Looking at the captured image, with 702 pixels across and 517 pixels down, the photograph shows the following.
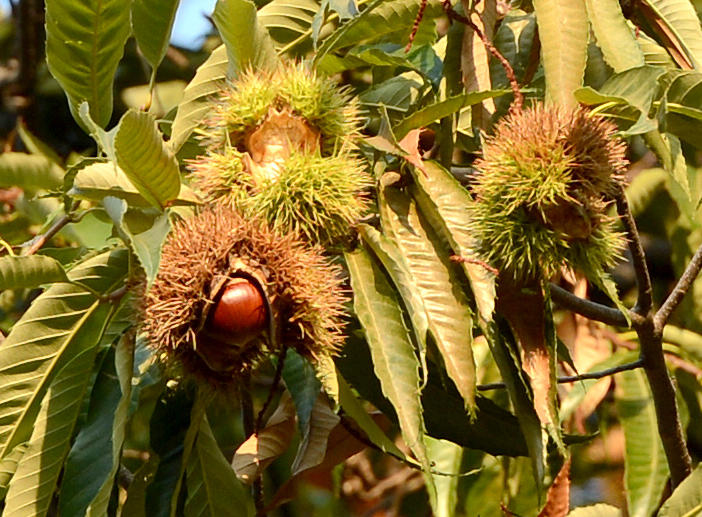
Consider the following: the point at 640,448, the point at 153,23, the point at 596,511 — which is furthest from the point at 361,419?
the point at 640,448

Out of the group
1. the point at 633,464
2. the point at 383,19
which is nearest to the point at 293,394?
the point at 383,19

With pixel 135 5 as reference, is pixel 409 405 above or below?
below

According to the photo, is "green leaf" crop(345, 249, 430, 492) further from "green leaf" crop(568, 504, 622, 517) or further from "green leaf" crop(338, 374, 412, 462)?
"green leaf" crop(568, 504, 622, 517)

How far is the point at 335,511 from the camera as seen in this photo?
9.81ft

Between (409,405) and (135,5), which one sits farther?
(135,5)

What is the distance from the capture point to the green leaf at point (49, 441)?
1332mm

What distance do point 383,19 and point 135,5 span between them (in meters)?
0.32

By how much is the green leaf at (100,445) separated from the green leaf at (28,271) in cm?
12

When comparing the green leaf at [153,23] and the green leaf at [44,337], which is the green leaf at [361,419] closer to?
the green leaf at [44,337]

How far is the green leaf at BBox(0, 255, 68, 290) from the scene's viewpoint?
1.29m

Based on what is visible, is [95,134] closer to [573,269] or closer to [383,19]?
[383,19]

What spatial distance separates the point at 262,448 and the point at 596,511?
0.43 meters

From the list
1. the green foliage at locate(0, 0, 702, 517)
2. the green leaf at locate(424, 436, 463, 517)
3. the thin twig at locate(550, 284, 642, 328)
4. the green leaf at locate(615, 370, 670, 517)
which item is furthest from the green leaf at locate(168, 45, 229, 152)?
the green leaf at locate(615, 370, 670, 517)

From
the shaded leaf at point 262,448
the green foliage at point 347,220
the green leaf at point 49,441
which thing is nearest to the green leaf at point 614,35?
the green foliage at point 347,220
